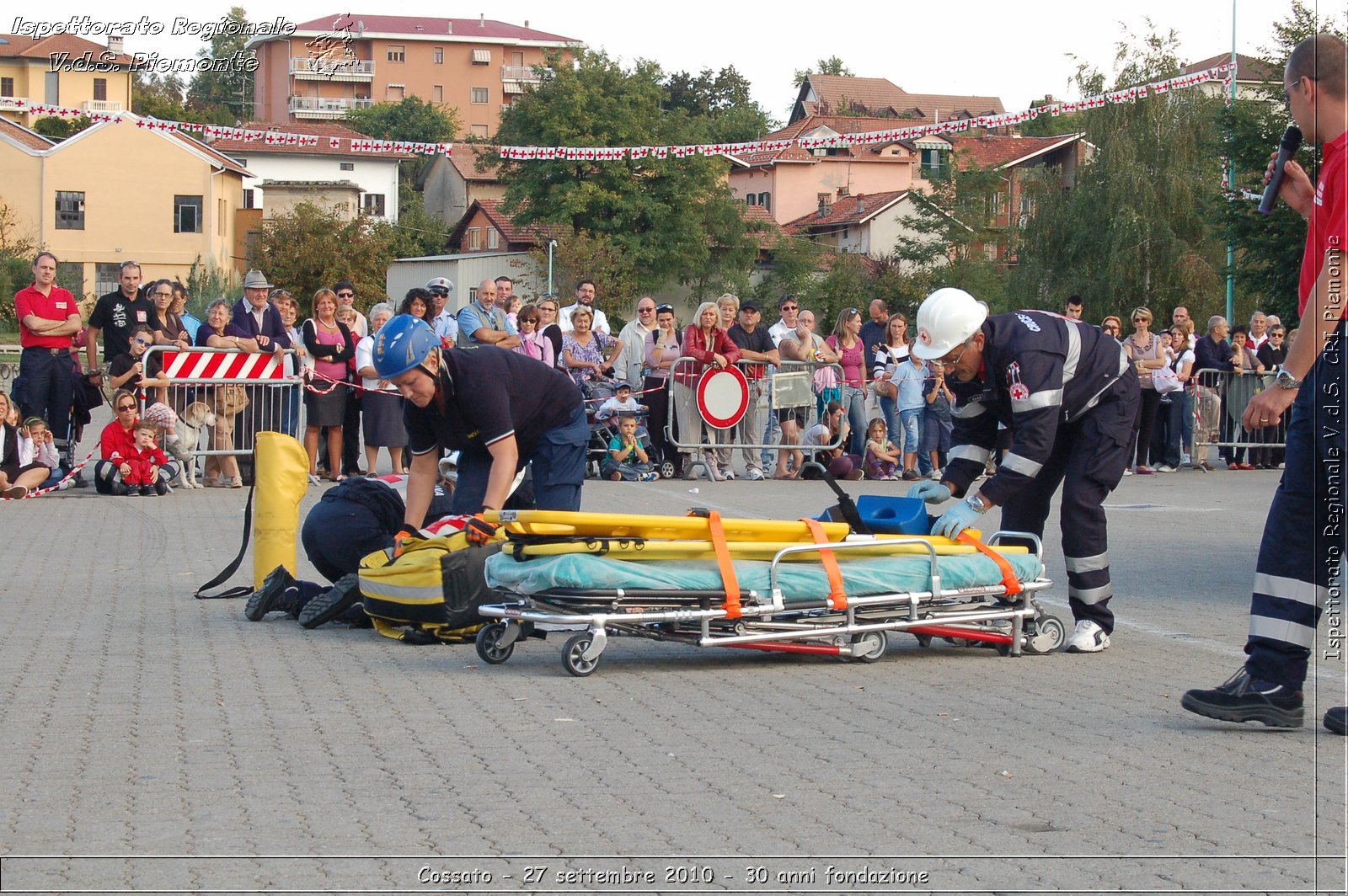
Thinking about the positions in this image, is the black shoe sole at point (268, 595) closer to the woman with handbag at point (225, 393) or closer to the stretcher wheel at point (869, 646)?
the stretcher wheel at point (869, 646)

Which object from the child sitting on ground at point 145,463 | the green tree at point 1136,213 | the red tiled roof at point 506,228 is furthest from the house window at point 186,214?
the child sitting on ground at point 145,463

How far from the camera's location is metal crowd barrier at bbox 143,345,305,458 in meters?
16.1

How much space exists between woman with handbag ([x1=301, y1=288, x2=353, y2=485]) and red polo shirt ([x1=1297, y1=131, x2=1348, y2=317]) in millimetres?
12565

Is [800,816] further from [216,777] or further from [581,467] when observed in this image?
[581,467]

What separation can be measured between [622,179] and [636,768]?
2833 inches

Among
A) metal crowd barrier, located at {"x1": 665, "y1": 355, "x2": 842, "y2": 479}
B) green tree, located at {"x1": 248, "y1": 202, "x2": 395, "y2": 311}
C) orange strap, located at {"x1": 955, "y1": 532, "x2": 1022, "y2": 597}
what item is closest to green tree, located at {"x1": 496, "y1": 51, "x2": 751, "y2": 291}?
green tree, located at {"x1": 248, "y1": 202, "x2": 395, "y2": 311}

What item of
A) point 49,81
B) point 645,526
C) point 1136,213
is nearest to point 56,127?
point 49,81

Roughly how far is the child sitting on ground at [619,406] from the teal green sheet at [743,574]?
10.8 meters

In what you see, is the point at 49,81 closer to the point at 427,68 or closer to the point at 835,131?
the point at 427,68

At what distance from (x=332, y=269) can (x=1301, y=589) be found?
6597 cm

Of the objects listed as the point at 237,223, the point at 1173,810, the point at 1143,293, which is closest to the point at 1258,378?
the point at 1173,810

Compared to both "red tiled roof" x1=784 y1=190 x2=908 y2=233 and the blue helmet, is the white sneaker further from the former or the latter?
"red tiled roof" x1=784 y1=190 x2=908 y2=233

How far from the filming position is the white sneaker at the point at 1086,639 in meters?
7.67

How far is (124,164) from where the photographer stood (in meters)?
74.1
